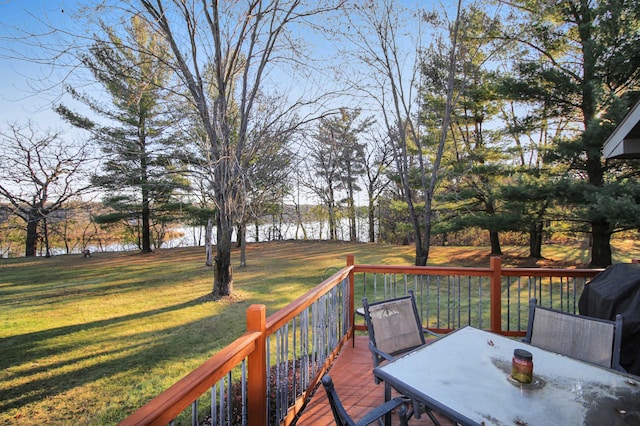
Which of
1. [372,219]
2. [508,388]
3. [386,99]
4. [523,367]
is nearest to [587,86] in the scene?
[386,99]

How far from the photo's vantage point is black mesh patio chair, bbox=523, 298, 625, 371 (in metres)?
1.82

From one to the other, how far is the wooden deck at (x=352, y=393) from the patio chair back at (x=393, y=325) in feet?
1.75

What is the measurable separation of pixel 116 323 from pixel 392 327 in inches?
218

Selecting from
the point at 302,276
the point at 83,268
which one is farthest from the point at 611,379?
the point at 83,268

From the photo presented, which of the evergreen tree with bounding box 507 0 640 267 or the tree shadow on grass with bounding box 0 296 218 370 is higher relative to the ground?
the evergreen tree with bounding box 507 0 640 267

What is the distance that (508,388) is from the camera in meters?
1.44

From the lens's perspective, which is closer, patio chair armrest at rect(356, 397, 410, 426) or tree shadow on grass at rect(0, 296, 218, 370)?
patio chair armrest at rect(356, 397, 410, 426)

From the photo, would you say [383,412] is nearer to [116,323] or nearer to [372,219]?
[116,323]

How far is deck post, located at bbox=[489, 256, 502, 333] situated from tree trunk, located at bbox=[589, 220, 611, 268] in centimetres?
668

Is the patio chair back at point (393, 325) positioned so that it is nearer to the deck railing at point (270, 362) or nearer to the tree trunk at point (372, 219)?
the deck railing at point (270, 362)

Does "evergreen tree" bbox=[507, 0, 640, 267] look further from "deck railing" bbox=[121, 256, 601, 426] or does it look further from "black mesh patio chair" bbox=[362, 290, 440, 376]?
"black mesh patio chair" bbox=[362, 290, 440, 376]

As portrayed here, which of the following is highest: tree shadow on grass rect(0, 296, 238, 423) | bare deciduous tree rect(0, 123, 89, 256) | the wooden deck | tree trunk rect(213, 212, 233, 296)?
bare deciduous tree rect(0, 123, 89, 256)

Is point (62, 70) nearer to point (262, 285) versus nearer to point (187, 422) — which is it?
point (187, 422)

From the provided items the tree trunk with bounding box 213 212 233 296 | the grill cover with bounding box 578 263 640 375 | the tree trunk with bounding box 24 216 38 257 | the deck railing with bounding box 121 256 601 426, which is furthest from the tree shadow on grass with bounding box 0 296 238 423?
the tree trunk with bounding box 24 216 38 257
